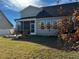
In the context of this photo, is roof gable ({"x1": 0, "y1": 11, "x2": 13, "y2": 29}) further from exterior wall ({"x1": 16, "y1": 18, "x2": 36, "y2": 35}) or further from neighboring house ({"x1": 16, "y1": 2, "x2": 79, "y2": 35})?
exterior wall ({"x1": 16, "y1": 18, "x2": 36, "y2": 35})

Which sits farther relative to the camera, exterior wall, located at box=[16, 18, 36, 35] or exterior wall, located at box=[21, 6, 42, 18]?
exterior wall, located at box=[21, 6, 42, 18]

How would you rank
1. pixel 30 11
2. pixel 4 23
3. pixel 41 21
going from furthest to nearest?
1. pixel 4 23
2. pixel 30 11
3. pixel 41 21

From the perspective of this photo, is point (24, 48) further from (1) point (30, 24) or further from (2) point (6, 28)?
(2) point (6, 28)

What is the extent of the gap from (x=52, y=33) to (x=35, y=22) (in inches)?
204

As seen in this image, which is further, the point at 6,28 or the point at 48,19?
the point at 6,28

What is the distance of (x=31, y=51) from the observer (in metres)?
21.6

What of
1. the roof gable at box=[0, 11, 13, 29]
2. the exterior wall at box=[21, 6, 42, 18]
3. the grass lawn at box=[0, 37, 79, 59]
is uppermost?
the exterior wall at box=[21, 6, 42, 18]

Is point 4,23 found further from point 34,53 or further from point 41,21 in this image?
point 34,53

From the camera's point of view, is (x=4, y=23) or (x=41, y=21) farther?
(x=4, y=23)

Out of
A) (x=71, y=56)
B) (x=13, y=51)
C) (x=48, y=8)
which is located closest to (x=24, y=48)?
(x=13, y=51)

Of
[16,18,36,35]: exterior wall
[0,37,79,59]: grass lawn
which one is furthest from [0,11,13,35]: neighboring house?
[0,37,79,59]: grass lawn

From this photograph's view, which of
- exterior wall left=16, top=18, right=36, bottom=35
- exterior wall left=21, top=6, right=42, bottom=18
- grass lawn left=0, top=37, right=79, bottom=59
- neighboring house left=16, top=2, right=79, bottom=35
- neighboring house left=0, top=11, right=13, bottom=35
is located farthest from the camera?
neighboring house left=0, top=11, right=13, bottom=35

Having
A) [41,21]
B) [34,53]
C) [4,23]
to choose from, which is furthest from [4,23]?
[34,53]

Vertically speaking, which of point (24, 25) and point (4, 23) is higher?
point (24, 25)
